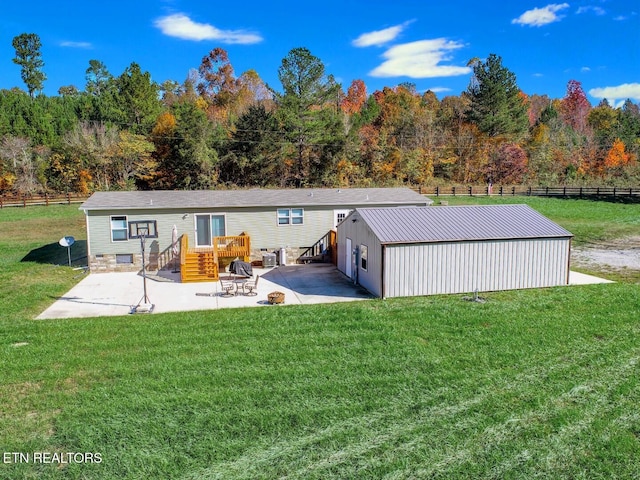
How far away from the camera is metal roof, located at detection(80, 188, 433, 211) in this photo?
17438mm

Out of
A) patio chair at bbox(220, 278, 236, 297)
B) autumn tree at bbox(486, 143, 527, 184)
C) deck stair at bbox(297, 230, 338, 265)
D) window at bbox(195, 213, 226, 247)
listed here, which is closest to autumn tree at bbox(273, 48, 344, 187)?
autumn tree at bbox(486, 143, 527, 184)

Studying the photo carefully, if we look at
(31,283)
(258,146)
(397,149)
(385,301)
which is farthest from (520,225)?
(397,149)

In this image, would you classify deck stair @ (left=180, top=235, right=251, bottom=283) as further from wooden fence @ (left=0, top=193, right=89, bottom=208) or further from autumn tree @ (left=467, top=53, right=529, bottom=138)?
autumn tree @ (left=467, top=53, right=529, bottom=138)

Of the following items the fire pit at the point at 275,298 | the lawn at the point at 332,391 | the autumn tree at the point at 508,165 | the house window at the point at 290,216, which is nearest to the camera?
the lawn at the point at 332,391

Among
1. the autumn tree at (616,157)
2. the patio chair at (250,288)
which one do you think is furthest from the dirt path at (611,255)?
the autumn tree at (616,157)

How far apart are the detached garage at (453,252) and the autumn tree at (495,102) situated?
32018 millimetres

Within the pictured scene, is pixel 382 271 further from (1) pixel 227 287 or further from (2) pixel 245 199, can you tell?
(2) pixel 245 199

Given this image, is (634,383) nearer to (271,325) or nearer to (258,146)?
(271,325)

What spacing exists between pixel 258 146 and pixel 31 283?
2549cm

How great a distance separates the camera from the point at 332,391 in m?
7.58

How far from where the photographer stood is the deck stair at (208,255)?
1580cm

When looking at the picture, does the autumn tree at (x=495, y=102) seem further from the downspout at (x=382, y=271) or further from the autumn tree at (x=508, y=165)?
the downspout at (x=382, y=271)

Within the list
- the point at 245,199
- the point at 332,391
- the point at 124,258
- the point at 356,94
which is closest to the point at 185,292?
the point at 124,258

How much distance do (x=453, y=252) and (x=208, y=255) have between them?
8140mm
